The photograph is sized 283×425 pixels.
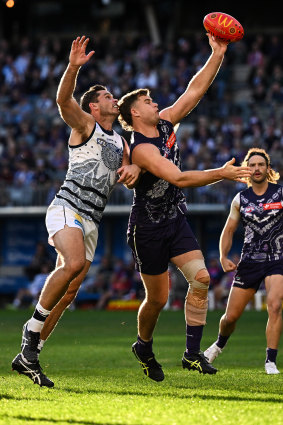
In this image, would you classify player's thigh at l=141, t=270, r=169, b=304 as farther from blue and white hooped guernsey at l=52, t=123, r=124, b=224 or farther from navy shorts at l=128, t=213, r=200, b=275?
blue and white hooped guernsey at l=52, t=123, r=124, b=224

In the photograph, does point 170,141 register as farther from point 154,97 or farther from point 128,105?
point 154,97

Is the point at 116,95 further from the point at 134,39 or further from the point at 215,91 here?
the point at 134,39

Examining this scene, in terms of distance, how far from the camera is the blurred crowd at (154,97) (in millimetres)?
28203

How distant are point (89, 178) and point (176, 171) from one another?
2.94ft

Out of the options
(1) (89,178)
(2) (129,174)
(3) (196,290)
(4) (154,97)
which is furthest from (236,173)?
(4) (154,97)

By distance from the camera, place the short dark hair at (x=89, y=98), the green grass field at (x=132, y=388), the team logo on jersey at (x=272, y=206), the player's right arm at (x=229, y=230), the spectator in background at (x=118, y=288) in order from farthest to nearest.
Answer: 1. the spectator in background at (x=118, y=288)
2. the player's right arm at (x=229, y=230)
3. the team logo on jersey at (x=272, y=206)
4. the short dark hair at (x=89, y=98)
5. the green grass field at (x=132, y=388)

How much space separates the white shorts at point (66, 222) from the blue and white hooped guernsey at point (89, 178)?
0.05 m

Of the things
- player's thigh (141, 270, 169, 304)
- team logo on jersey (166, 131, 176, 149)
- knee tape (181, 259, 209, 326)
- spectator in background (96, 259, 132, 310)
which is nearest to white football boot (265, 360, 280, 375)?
knee tape (181, 259, 209, 326)

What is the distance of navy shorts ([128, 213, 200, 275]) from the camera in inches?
352

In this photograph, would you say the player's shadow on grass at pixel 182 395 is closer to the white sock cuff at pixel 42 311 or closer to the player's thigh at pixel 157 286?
the white sock cuff at pixel 42 311

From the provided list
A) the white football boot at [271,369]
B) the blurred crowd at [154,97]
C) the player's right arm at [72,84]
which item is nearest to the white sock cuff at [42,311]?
the player's right arm at [72,84]

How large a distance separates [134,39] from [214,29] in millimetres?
26074

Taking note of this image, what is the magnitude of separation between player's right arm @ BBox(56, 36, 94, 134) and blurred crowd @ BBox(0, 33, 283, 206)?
18078mm

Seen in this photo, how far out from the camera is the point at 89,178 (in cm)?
871
